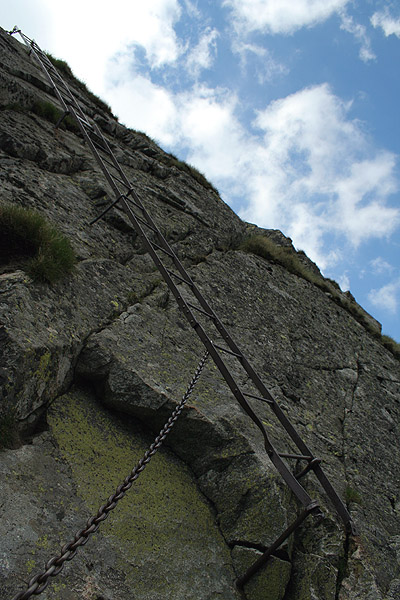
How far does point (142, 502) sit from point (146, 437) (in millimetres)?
812

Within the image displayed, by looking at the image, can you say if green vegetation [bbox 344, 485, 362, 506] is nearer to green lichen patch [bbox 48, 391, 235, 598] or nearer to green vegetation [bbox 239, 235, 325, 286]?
green lichen patch [bbox 48, 391, 235, 598]

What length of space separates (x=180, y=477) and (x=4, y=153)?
219 inches

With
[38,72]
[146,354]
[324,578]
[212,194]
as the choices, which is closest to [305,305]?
[212,194]

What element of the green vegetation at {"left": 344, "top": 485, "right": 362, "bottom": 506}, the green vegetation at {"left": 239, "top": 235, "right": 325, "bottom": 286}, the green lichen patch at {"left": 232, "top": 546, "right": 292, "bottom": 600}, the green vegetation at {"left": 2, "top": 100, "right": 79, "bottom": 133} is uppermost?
the green vegetation at {"left": 239, "top": 235, "right": 325, "bottom": 286}

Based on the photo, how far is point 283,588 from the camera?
389 centimetres

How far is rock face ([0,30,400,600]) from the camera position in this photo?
3.48 metres

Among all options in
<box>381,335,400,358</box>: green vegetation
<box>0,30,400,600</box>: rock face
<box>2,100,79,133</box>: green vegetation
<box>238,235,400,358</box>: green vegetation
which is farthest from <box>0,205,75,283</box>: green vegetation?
<box>381,335,400,358</box>: green vegetation

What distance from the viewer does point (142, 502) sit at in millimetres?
4023

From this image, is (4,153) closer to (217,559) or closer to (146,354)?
(146,354)

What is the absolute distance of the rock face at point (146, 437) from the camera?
137 inches

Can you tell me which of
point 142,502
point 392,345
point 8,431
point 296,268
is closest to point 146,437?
point 142,502

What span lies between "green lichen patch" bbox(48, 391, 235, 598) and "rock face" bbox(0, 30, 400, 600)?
1cm

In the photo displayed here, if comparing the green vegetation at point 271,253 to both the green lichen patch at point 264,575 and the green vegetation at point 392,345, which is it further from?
the green lichen patch at point 264,575

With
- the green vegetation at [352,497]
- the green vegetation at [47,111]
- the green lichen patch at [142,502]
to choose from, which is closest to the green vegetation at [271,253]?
the green vegetation at [47,111]
